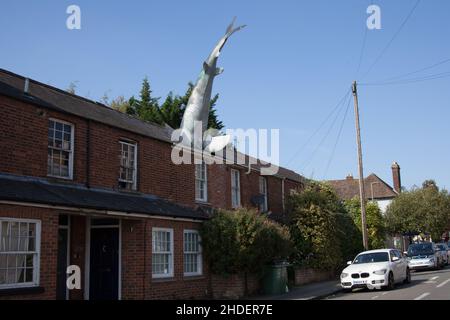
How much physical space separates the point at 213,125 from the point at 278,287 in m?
24.4

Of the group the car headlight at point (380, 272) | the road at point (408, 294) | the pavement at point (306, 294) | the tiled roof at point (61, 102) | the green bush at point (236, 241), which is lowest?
the pavement at point (306, 294)

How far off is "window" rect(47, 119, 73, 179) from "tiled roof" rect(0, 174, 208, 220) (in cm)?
53

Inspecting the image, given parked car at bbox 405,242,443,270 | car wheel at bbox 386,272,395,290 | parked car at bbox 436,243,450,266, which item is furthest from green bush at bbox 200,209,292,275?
parked car at bbox 436,243,450,266

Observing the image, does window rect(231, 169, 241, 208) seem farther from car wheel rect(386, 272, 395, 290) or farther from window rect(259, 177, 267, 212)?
car wheel rect(386, 272, 395, 290)

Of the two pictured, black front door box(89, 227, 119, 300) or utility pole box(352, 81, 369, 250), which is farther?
utility pole box(352, 81, 369, 250)

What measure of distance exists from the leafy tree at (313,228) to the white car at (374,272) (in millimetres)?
4537

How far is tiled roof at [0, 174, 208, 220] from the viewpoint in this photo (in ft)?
38.8

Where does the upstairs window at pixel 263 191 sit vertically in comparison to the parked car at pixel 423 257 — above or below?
above

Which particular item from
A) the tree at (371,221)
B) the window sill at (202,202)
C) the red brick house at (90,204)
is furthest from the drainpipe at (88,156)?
the tree at (371,221)

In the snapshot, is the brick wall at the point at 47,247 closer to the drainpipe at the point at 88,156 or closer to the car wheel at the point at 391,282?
the drainpipe at the point at 88,156

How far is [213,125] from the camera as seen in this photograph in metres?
42.7

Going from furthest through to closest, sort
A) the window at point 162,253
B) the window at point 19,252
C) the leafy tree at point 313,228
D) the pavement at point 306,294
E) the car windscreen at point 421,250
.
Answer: the car windscreen at point 421,250 → the leafy tree at point 313,228 → the pavement at point 306,294 → the window at point 162,253 → the window at point 19,252

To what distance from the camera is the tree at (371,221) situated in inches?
1266

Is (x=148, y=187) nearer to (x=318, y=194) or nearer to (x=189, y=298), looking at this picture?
(x=189, y=298)
